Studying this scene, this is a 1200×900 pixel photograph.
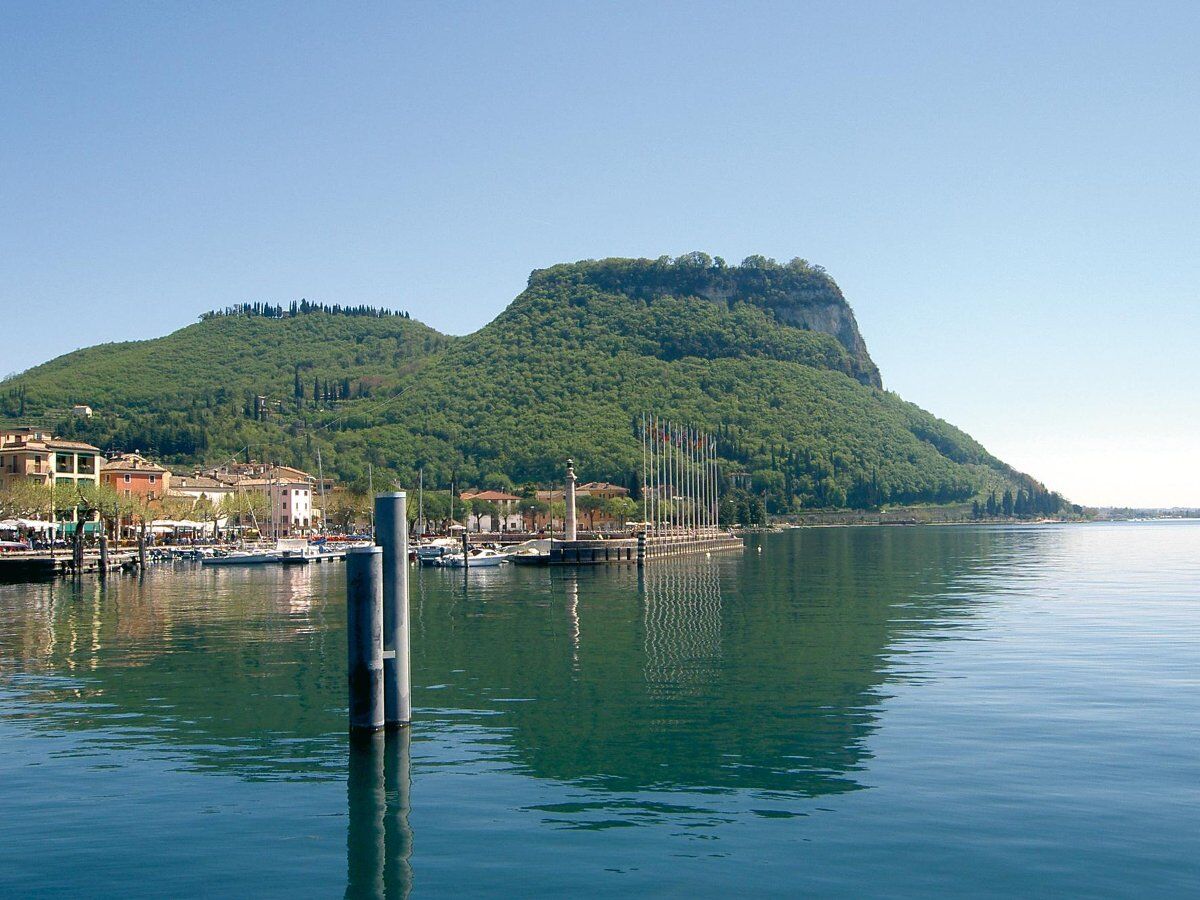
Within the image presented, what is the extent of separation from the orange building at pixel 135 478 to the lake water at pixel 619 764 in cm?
11518

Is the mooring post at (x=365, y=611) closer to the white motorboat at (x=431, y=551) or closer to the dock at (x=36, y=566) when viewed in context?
the dock at (x=36, y=566)

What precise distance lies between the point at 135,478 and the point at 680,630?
430ft

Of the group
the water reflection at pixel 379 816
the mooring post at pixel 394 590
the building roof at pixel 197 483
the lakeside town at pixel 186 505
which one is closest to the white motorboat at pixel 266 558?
the lakeside town at pixel 186 505

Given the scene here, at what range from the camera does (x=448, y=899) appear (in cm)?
1470

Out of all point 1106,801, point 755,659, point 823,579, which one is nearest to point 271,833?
point 1106,801

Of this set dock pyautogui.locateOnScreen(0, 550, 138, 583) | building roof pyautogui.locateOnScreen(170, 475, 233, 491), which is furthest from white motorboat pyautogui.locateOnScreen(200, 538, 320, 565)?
building roof pyautogui.locateOnScreen(170, 475, 233, 491)

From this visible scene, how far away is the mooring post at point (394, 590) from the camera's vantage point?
21.1 metres

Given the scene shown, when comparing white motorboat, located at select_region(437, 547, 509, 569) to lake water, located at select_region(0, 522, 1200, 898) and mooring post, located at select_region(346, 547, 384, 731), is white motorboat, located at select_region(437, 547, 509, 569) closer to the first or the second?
lake water, located at select_region(0, 522, 1200, 898)

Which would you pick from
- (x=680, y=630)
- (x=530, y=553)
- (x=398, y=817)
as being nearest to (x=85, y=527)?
(x=530, y=553)

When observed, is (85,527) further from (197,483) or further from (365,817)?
(365,817)

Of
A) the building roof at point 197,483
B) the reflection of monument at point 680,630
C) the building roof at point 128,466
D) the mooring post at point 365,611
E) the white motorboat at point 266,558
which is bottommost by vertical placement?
the reflection of monument at point 680,630

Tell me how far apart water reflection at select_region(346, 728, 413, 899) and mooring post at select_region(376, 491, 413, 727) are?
1003mm

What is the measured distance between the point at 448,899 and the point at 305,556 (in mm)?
101296

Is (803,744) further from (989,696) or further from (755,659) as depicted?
(755,659)
